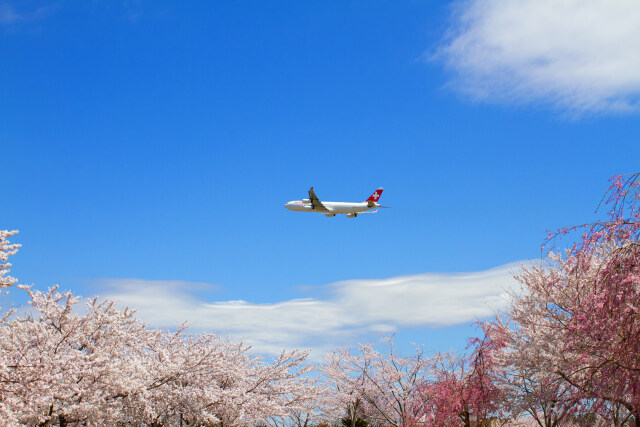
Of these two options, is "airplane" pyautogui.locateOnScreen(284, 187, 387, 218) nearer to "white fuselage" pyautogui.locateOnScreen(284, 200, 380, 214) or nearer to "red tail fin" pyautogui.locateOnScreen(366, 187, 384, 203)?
"white fuselage" pyautogui.locateOnScreen(284, 200, 380, 214)

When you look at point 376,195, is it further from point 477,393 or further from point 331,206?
point 477,393

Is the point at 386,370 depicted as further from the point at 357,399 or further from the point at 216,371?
the point at 216,371

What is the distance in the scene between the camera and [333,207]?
2191 inches

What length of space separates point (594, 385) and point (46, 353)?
48.5 ft

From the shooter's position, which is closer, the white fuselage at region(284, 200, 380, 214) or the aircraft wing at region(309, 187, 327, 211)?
the aircraft wing at region(309, 187, 327, 211)

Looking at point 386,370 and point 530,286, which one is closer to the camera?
point 530,286

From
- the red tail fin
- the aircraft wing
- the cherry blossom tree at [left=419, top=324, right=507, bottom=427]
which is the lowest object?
the cherry blossom tree at [left=419, top=324, right=507, bottom=427]

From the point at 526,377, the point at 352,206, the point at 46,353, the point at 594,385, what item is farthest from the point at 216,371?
the point at 352,206

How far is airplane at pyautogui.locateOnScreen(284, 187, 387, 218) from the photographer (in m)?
54.8

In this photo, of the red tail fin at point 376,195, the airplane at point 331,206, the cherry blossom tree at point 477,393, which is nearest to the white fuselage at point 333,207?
the airplane at point 331,206

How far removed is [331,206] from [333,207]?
253mm

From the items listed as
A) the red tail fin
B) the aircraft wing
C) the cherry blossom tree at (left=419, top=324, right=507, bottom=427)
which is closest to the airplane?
the aircraft wing

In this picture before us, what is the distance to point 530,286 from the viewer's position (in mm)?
22719

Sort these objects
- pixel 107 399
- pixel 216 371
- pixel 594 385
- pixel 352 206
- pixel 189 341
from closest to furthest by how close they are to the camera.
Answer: pixel 594 385
pixel 107 399
pixel 216 371
pixel 189 341
pixel 352 206
